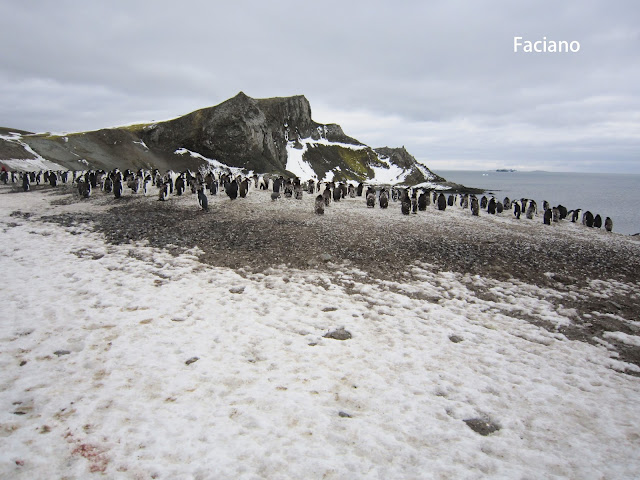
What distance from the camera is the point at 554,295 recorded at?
11430 millimetres

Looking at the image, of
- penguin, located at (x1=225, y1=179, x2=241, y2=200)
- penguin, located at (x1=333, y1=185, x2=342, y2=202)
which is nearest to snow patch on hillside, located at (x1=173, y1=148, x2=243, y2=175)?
penguin, located at (x1=333, y1=185, x2=342, y2=202)

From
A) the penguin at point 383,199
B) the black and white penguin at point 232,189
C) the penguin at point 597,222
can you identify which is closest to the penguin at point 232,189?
the black and white penguin at point 232,189

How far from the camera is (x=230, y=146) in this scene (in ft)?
249

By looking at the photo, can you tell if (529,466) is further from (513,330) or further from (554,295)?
(554,295)

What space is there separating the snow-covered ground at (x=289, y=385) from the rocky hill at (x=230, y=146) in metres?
54.7

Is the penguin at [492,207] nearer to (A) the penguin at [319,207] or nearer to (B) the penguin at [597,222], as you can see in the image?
(B) the penguin at [597,222]

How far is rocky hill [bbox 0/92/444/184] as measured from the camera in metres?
55.7

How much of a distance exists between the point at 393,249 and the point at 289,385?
1050cm

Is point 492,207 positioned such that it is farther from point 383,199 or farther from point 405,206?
point 405,206

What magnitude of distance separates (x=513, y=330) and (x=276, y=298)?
6.41 m

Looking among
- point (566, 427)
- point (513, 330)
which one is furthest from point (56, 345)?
Answer: point (513, 330)

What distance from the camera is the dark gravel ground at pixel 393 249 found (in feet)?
37.6

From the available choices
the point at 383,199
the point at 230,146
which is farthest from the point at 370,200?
the point at 230,146

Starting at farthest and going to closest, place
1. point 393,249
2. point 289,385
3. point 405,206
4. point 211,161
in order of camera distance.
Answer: point 211,161, point 405,206, point 393,249, point 289,385
